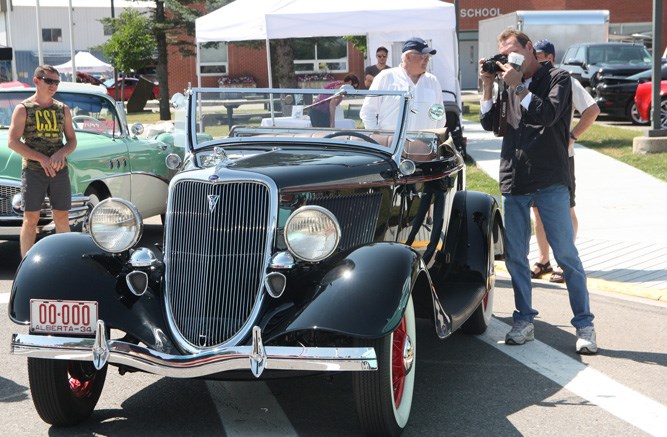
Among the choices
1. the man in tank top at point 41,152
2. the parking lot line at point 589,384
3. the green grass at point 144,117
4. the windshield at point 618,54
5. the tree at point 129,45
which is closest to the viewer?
the parking lot line at point 589,384

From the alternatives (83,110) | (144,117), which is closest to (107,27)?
(144,117)

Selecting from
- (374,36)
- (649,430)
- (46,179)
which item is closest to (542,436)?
(649,430)

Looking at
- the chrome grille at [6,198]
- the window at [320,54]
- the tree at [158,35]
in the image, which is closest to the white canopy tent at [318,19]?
the chrome grille at [6,198]

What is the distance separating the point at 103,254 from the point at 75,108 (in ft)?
19.3

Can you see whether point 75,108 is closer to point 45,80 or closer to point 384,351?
point 45,80

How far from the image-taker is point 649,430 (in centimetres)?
475

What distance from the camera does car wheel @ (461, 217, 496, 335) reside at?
6508mm

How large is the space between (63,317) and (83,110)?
20.6 feet

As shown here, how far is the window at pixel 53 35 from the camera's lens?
218 ft

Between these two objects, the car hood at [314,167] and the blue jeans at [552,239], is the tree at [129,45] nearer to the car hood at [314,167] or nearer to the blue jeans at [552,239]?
the blue jeans at [552,239]

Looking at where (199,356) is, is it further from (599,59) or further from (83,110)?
(599,59)

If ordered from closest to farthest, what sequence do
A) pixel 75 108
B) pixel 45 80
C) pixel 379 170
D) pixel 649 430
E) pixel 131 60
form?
pixel 649 430
pixel 379 170
pixel 45 80
pixel 75 108
pixel 131 60

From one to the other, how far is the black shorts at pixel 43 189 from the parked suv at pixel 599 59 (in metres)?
17.5

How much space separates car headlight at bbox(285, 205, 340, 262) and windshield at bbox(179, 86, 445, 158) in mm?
1183
